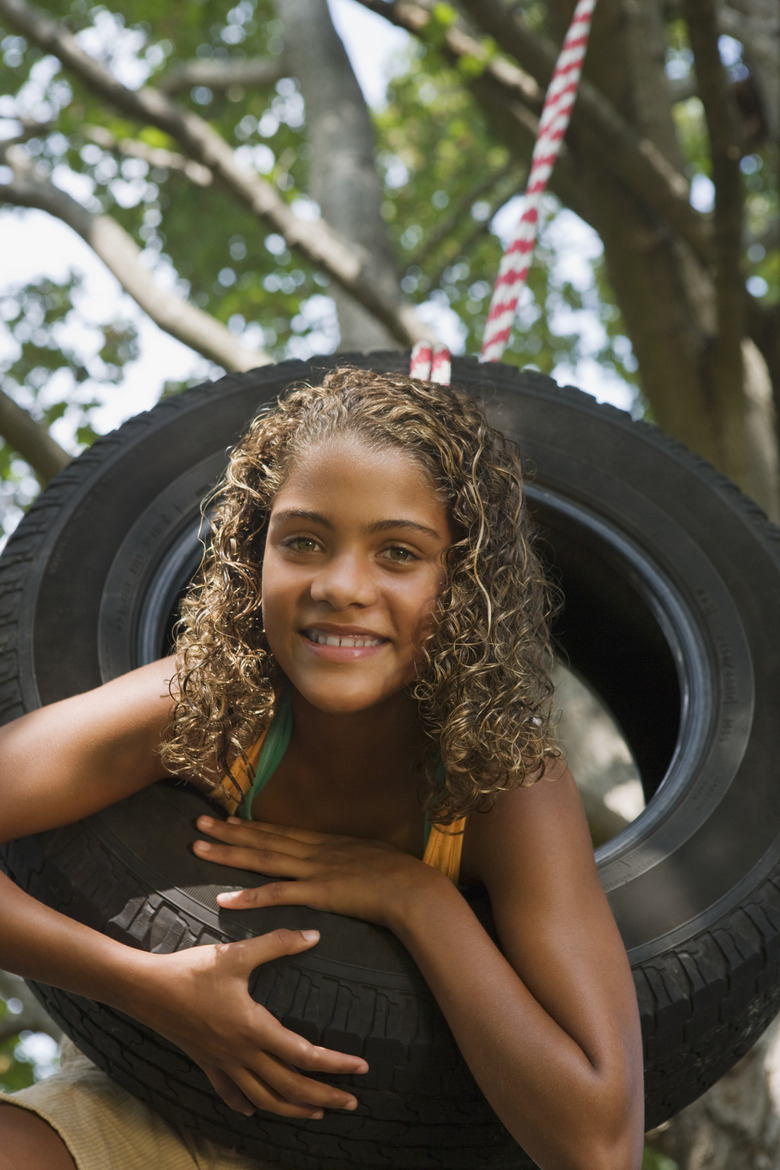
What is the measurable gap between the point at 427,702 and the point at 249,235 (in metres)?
7.45

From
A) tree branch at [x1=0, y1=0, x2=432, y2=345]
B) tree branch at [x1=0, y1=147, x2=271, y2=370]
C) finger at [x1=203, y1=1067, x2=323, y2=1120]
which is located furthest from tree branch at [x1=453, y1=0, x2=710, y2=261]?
finger at [x1=203, y1=1067, x2=323, y2=1120]

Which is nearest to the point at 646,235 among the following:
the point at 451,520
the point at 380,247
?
the point at 380,247

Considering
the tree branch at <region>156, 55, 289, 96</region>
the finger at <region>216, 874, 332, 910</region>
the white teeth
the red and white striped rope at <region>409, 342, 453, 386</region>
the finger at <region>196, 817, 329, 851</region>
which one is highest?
the tree branch at <region>156, 55, 289, 96</region>

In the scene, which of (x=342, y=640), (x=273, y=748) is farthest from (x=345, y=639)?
(x=273, y=748)

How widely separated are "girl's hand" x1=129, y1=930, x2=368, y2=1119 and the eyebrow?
0.49 metres

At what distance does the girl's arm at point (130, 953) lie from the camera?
48.8 inches

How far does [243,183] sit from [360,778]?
3.08m

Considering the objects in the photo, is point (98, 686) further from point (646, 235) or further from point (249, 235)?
point (249, 235)

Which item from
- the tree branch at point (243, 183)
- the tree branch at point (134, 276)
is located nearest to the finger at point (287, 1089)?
the tree branch at point (134, 276)

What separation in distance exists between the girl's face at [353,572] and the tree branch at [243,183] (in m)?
2.45

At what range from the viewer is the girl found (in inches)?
48.4

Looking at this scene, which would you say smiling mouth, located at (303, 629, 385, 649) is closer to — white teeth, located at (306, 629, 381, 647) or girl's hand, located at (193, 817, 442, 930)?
white teeth, located at (306, 629, 381, 647)

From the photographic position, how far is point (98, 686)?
5.13 ft

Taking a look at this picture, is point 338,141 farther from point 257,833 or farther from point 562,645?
point 257,833
